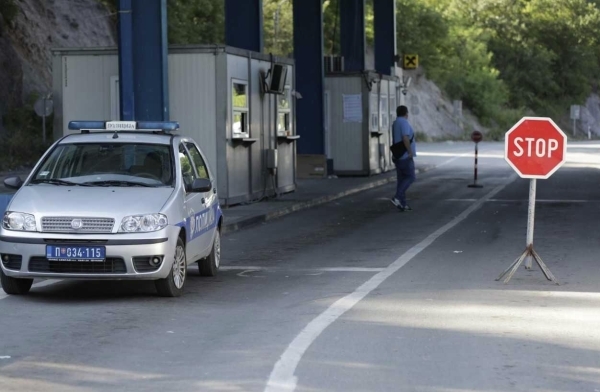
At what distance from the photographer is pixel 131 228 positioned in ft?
37.8

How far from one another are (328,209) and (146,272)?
13915mm

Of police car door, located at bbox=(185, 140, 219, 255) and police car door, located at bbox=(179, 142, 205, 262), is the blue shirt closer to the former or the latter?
police car door, located at bbox=(185, 140, 219, 255)

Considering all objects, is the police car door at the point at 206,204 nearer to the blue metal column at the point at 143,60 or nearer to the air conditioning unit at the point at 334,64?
the blue metal column at the point at 143,60

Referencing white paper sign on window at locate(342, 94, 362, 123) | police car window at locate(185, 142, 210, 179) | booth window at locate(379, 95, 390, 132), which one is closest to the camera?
police car window at locate(185, 142, 210, 179)

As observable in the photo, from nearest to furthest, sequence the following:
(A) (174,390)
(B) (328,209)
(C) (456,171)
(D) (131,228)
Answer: (A) (174,390)
(D) (131,228)
(B) (328,209)
(C) (456,171)

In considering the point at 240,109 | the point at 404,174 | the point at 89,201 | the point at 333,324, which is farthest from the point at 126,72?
the point at 333,324

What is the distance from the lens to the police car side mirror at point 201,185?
12.6 m

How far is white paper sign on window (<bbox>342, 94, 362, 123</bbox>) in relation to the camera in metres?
37.6

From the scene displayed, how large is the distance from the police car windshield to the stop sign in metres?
3.64

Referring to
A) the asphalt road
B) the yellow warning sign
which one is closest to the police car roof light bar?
the asphalt road

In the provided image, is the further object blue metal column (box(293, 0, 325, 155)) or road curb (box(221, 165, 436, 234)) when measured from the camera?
blue metal column (box(293, 0, 325, 155))

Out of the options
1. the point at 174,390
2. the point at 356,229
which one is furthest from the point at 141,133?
the point at 356,229

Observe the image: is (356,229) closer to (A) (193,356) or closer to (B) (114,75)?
(B) (114,75)

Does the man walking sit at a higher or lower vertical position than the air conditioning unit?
lower
